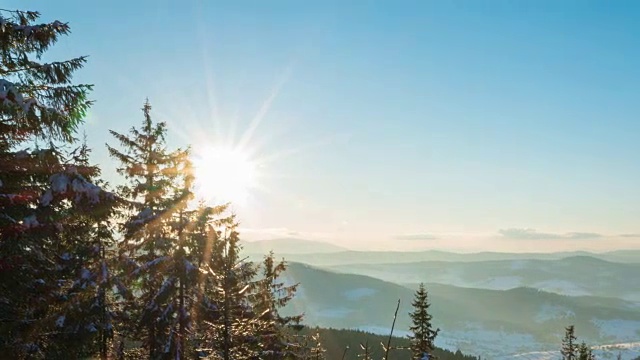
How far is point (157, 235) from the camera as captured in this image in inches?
755

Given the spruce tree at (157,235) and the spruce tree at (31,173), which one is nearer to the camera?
the spruce tree at (31,173)

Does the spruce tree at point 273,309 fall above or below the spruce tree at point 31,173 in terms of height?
below

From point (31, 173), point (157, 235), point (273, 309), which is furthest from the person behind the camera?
point (273, 309)

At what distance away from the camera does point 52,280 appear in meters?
13.9

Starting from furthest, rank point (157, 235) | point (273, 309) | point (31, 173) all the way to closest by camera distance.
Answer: point (273, 309) → point (157, 235) → point (31, 173)

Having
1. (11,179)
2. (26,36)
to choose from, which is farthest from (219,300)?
(26,36)

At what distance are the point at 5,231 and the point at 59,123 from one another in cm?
251

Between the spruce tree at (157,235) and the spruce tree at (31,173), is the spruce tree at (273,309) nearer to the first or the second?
the spruce tree at (157,235)

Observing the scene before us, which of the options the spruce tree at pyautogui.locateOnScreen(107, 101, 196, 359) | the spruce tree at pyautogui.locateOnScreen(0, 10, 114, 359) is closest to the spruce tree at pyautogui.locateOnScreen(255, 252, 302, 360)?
the spruce tree at pyautogui.locateOnScreen(107, 101, 196, 359)

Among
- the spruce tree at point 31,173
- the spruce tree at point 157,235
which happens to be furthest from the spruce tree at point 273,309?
the spruce tree at point 31,173

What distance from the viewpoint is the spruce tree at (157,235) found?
1900 cm

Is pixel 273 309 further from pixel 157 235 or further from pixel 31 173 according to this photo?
pixel 31 173

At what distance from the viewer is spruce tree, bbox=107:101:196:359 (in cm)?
1900

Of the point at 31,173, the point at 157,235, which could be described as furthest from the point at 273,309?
the point at 31,173
